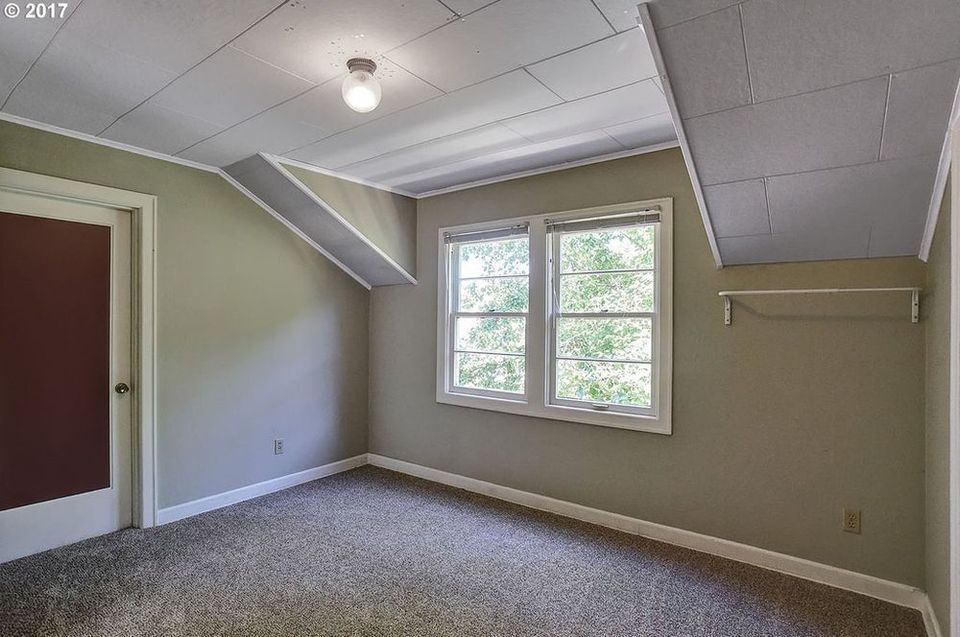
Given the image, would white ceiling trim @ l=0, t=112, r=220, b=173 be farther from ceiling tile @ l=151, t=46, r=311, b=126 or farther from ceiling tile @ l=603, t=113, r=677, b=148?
ceiling tile @ l=603, t=113, r=677, b=148

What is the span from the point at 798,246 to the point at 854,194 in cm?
46

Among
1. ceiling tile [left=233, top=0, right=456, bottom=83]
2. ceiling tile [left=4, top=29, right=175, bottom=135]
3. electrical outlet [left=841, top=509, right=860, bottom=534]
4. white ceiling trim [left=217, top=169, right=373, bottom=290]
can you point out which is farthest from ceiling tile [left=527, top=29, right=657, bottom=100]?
white ceiling trim [left=217, top=169, right=373, bottom=290]

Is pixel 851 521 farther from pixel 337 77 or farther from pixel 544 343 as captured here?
pixel 337 77

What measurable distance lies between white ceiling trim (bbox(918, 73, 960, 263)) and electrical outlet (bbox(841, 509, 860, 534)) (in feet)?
4.15

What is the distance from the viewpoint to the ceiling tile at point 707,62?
1.54m

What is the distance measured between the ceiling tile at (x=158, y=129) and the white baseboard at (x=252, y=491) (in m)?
2.31

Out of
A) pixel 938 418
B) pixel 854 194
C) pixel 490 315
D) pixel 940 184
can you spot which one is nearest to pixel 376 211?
pixel 490 315

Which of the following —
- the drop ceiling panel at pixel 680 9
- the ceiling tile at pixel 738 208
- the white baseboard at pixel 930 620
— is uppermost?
the drop ceiling panel at pixel 680 9

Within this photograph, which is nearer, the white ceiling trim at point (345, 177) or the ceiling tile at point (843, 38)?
the ceiling tile at point (843, 38)

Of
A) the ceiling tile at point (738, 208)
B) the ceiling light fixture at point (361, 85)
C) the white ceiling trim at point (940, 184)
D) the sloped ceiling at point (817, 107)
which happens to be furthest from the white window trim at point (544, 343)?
the ceiling light fixture at point (361, 85)

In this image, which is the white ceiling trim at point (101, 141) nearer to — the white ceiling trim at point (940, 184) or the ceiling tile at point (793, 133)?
the ceiling tile at point (793, 133)

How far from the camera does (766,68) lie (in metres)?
1.62

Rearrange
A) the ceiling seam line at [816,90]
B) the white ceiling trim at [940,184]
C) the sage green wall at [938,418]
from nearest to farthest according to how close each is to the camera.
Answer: the ceiling seam line at [816,90], the white ceiling trim at [940,184], the sage green wall at [938,418]

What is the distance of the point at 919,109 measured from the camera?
64.8 inches
